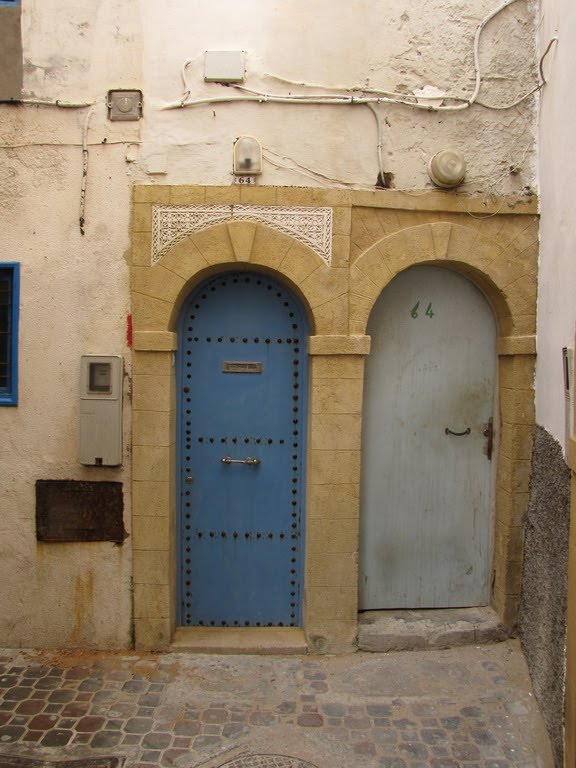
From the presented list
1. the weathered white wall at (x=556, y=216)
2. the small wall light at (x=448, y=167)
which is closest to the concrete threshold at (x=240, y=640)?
the weathered white wall at (x=556, y=216)

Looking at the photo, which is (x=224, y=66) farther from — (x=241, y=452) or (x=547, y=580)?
(x=547, y=580)

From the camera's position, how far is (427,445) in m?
4.94

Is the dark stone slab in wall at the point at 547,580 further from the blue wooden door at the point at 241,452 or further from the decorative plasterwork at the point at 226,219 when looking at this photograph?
the decorative plasterwork at the point at 226,219

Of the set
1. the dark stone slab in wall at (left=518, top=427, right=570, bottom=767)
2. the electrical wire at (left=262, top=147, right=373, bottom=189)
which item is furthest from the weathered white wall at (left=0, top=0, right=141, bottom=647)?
the dark stone slab in wall at (left=518, top=427, right=570, bottom=767)

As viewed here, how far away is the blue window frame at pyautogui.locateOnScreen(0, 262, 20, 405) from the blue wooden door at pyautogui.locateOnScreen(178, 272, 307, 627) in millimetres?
1186

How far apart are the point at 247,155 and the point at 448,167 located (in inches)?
56.1

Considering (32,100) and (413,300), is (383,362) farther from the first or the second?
(32,100)

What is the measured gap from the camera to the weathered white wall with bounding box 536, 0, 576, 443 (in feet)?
13.0

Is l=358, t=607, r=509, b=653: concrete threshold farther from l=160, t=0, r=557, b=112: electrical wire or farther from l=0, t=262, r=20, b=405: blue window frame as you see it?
l=160, t=0, r=557, b=112: electrical wire

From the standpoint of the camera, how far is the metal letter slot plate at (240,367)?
15.6 feet

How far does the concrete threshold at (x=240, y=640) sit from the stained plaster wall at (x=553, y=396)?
166cm

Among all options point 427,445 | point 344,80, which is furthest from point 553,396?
point 344,80

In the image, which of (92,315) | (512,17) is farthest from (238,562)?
(512,17)

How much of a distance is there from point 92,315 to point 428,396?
2.58 metres
